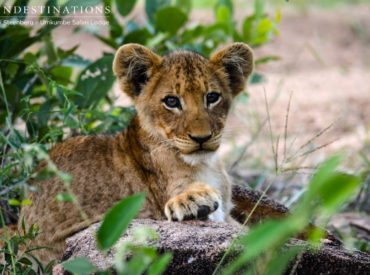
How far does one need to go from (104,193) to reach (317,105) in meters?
5.43

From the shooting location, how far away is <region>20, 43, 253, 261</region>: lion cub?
4.61 meters

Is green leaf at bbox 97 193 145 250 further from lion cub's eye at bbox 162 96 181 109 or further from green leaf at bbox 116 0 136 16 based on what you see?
green leaf at bbox 116 0 136 16

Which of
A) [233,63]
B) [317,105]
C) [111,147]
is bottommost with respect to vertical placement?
[317,105]

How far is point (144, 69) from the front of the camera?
203 inches

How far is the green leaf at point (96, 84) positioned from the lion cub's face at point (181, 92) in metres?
0.69

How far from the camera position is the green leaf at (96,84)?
5855mm

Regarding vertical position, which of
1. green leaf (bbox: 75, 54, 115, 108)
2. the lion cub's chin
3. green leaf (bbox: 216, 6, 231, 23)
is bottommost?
the lion cub's chin

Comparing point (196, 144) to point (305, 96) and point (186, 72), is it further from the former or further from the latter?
point (305, 96)

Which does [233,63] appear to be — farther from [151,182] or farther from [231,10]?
[231,10]

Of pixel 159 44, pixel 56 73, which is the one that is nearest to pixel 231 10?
pixel 159 44

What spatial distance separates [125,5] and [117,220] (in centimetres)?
396

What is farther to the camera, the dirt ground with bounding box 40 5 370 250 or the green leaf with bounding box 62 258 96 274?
the dirt ground with bounding box 40 5 370 250

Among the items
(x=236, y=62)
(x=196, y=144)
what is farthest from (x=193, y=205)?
(x=236, y=62)

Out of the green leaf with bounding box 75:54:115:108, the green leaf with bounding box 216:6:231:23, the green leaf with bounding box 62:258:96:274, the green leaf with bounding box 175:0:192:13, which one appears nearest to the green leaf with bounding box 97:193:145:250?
the green leaf with bounding box 62:258:96:274
